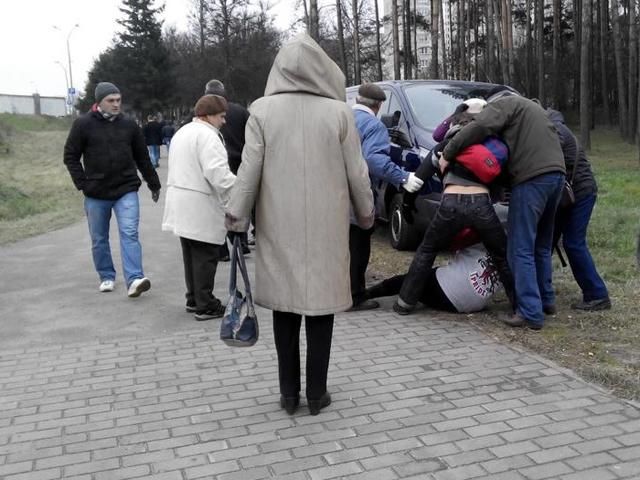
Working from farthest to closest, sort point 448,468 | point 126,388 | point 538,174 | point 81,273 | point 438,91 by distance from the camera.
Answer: point 438,91
point 81,273
point 538,174
point 126,388
point 448,468

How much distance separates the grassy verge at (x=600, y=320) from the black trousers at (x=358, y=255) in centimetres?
98

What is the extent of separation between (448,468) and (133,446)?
1.56 metres

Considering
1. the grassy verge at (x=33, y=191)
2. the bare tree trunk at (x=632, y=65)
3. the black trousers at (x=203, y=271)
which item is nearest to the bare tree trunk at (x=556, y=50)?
Answer: the bare tree trunk at (x=632, y=65)

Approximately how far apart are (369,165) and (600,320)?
216 centimetres

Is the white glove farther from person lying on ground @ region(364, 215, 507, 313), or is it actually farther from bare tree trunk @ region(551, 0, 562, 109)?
bare tree trunk @ region(551, 0, 562, 109)

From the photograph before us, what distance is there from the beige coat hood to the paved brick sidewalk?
1754mm

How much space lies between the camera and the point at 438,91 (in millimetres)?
8508

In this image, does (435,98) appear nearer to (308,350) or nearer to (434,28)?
(308,350)

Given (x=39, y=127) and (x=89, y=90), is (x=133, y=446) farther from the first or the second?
(x=89, y=90)

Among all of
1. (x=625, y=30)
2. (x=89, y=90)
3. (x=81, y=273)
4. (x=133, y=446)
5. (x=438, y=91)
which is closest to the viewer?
(x=133, y=446)

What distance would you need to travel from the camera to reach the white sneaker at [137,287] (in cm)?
670

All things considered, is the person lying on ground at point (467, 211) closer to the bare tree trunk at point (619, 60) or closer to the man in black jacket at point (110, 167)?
the man in black jacket at point (110, 167)

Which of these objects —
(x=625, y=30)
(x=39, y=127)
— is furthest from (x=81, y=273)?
(x=39, y=127)

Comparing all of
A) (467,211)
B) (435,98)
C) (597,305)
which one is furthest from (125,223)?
(597,305)
